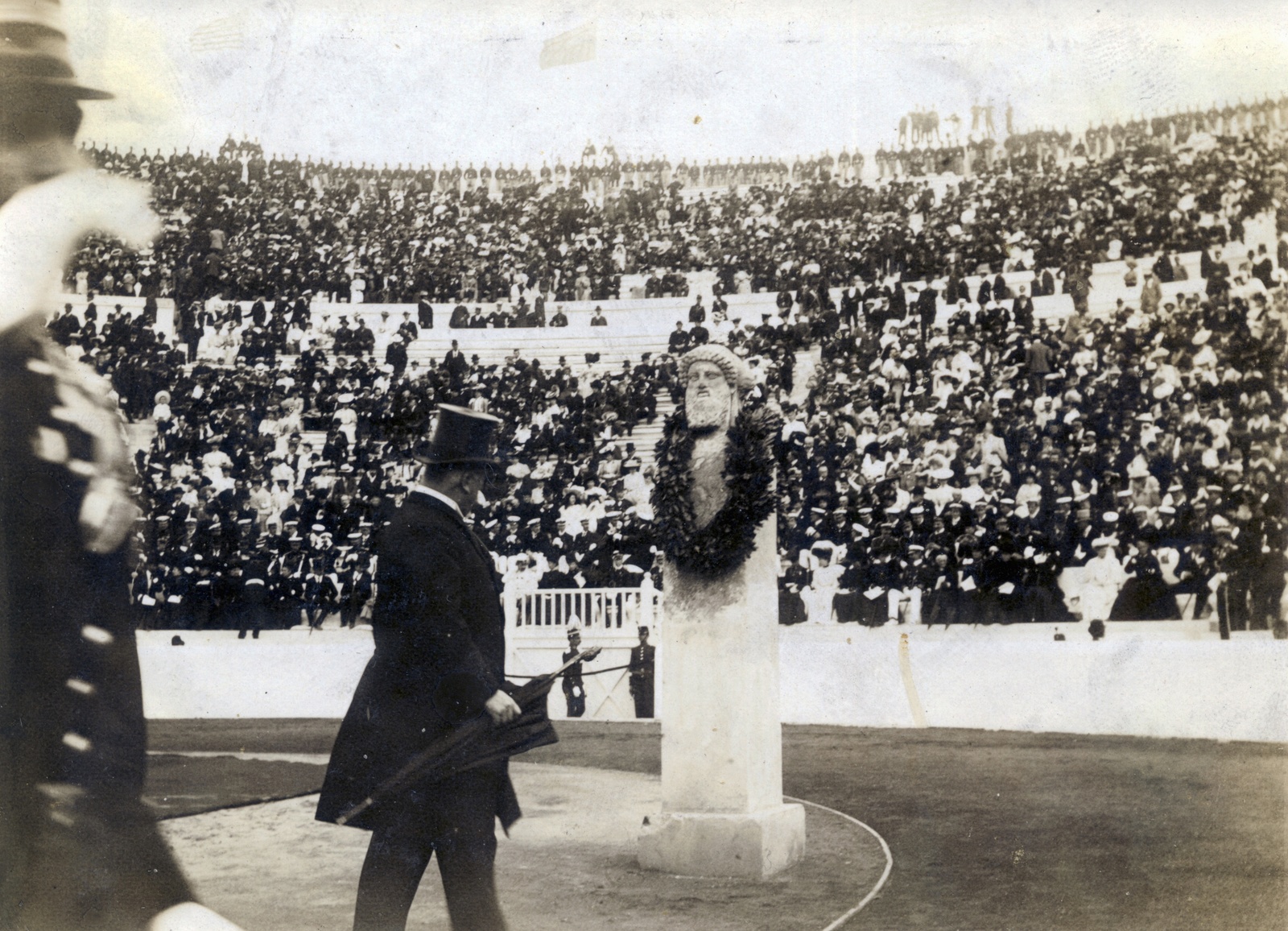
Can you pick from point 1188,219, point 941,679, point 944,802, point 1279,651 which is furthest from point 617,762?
point 1188,219

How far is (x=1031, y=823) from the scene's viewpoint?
5.03 metres

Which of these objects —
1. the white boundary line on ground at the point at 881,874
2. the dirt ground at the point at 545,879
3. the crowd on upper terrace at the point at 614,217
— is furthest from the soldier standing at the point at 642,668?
the crowd on upper terrace at the point at 614,217

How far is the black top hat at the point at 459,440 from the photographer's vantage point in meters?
3.86

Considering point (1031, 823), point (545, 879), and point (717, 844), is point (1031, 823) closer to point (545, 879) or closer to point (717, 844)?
point (717, 844)

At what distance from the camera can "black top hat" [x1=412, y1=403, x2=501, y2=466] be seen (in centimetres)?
386

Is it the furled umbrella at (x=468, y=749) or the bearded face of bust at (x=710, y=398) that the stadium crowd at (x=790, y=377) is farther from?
the furled umbrella at (x=468, y=749)

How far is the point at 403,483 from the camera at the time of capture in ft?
16.8

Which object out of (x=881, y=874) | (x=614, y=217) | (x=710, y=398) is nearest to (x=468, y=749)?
(x=710, y=398)

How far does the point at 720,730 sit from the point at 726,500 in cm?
90

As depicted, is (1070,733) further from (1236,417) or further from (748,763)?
(748,763)

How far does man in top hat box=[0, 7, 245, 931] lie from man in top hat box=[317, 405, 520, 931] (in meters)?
1.29

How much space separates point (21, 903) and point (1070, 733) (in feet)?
16.2

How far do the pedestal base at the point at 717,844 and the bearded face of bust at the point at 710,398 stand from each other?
1.54 meters

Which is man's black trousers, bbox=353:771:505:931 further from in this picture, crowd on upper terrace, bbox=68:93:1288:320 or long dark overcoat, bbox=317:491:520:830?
crowd on upper terrace, bbox=68:93:1288:320
